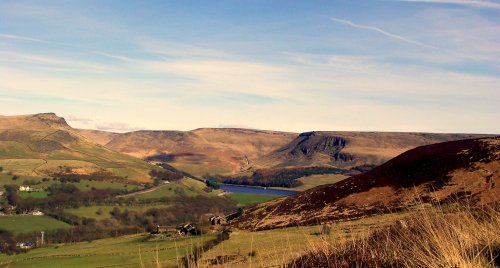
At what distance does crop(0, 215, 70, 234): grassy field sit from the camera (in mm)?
156000

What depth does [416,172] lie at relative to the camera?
51375 mm

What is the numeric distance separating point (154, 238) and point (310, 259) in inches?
2610

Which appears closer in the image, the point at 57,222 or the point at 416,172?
the point at 416,172

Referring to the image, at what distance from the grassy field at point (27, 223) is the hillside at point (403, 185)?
119094mm

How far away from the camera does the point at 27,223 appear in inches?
6496

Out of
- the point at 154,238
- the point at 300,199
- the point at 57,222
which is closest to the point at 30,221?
the point at 57,222

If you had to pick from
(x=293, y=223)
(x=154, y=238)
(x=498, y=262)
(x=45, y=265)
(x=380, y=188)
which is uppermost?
(x=498, y=262)

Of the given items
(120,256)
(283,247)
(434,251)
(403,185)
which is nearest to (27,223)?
(120,256)

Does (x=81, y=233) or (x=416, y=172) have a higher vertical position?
(x=416, y=172)

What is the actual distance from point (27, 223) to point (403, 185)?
151 meters

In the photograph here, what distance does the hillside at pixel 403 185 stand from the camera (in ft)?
142

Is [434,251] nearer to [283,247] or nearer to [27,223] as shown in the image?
[283,247]

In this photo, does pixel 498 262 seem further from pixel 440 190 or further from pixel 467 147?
pixel 467 147

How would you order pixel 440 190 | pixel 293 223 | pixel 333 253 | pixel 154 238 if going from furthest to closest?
1. pixel 154 238
2. pixel 293 223
3. pixel 440 190
4. pixel 333 253
